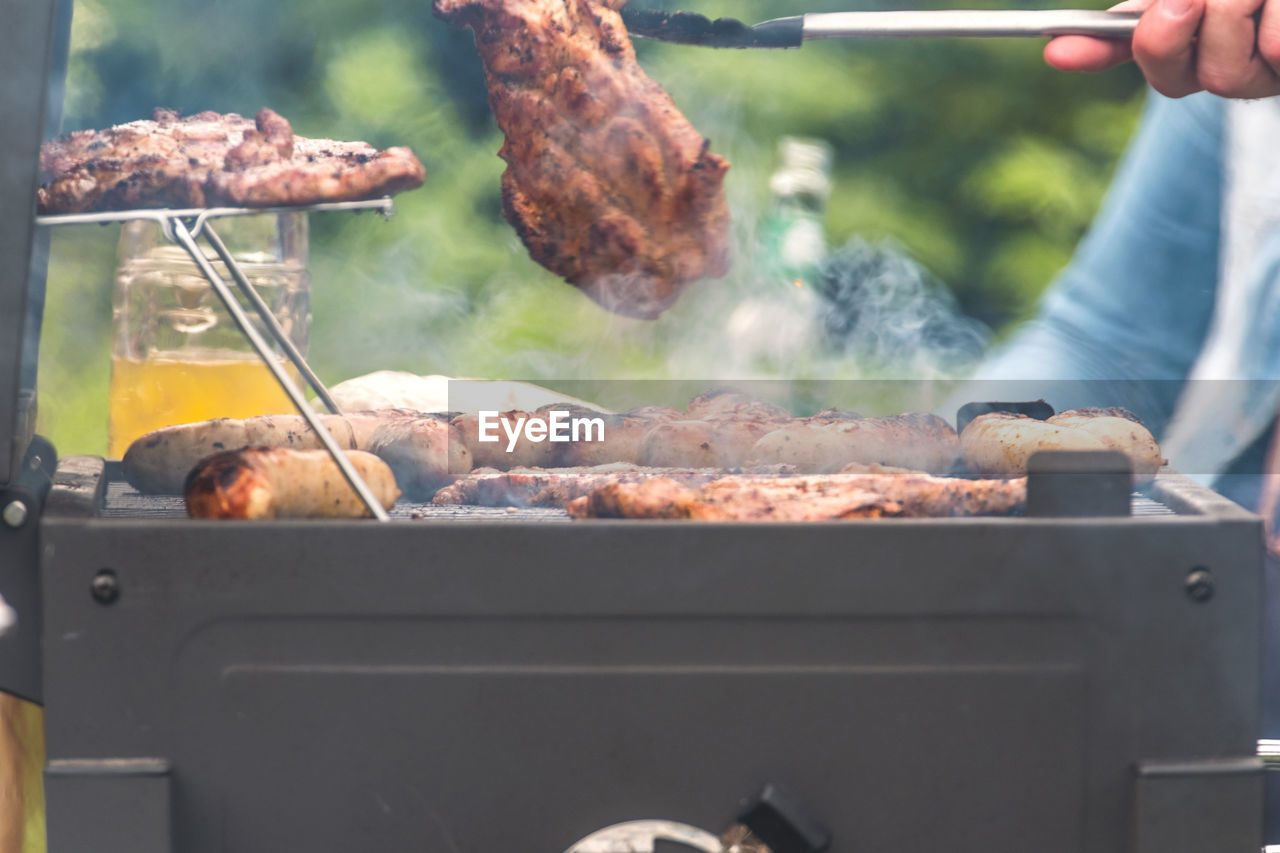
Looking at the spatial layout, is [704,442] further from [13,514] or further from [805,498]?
[13,514]

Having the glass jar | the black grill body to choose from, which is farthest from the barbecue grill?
the glass jar

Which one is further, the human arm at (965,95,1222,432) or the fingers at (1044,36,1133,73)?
the human arm at (965,95,1222,432)

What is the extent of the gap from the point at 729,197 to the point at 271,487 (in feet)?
2.00

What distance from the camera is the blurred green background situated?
1.17 meters

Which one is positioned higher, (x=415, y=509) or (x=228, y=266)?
(x=228, y=266)

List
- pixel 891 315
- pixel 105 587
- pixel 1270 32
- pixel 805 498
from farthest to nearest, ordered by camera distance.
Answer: pixel 891 315 < pixel 1270 32 < pixel 805 498 < pixel 105 587

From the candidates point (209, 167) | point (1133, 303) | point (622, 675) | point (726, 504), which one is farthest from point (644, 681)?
point (1133, 303)

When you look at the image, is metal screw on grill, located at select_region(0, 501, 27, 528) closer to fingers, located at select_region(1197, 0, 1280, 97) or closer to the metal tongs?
the metal tongs

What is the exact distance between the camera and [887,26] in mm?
1060

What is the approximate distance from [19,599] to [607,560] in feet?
1.86

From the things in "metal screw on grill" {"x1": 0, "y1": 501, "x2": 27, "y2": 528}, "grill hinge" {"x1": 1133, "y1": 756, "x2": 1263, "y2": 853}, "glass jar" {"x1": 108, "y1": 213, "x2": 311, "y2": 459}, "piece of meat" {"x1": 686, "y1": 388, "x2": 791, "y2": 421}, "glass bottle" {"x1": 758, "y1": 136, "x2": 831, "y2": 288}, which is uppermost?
"glass bottle" {"x1": 758, "y1": 136, "x2": 831, "y2": 288}

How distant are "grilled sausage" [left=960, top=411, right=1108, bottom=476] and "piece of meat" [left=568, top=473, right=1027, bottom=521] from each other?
0.36ft

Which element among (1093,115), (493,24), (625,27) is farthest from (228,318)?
(1093,115)
